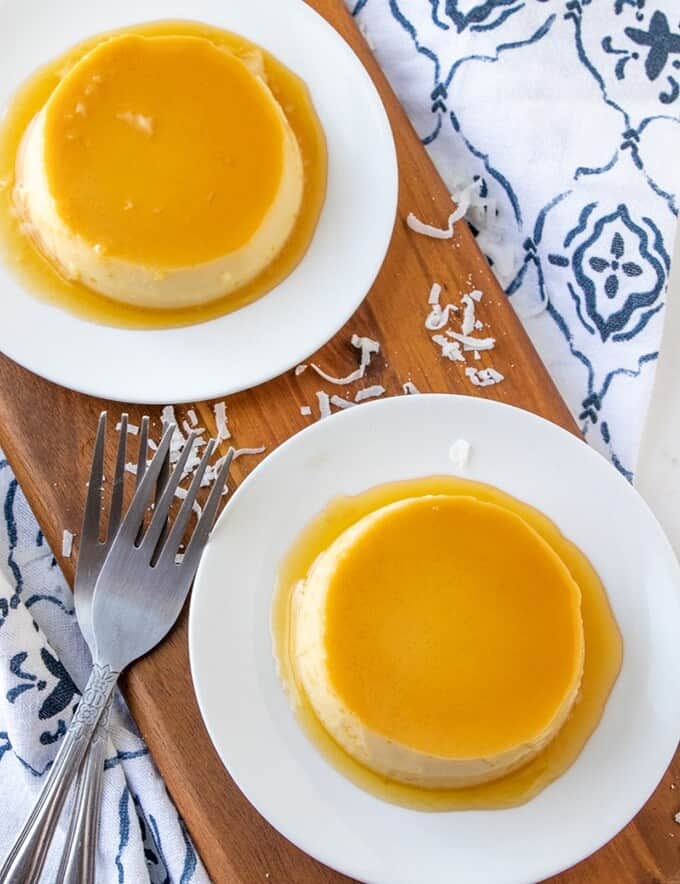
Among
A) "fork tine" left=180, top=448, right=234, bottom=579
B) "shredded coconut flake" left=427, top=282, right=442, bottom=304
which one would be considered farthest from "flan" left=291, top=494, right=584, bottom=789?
"shredded coconut flake" left=427, top=282, right=442, bottom=304

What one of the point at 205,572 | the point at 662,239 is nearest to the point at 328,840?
the point at 205,572

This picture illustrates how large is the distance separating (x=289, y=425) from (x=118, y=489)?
10.9 inches

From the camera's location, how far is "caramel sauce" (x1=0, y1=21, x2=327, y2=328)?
170cm

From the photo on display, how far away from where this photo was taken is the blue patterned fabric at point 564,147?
1902 millimetres

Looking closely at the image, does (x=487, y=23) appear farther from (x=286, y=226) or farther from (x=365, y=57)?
(x=286, y=226)

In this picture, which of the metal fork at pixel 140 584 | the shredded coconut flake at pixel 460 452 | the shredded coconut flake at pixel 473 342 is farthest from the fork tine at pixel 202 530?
the shredded coconut flake at pixel 473 342

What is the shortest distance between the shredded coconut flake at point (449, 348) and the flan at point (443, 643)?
0.97 feet

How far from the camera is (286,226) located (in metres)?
1.76

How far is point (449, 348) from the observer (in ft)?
5.83

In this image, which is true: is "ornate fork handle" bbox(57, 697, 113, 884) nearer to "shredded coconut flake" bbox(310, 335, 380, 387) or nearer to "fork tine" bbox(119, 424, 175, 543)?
"fork tine" bbox(119, 424, 175, 543)

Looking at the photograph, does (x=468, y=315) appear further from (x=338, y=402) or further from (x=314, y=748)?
(x=314, y=748)

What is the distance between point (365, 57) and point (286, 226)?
0.34 metres

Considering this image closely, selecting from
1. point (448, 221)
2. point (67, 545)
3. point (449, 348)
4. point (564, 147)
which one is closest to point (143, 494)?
point (67, 545)

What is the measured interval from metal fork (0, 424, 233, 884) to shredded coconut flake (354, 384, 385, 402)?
248 mm
